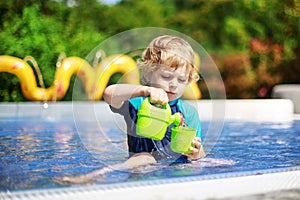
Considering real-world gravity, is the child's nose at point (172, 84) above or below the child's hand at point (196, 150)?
above

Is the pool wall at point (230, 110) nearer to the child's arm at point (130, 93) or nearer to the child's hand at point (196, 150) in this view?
the child's hand at point (196, 150)

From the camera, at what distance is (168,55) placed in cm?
381

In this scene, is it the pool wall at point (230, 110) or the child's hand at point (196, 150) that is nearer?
the child's hand at point (196, 150)

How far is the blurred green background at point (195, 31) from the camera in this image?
43.8 feet

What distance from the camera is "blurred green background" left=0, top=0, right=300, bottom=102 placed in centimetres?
1334

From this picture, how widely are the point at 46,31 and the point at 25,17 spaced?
608mm

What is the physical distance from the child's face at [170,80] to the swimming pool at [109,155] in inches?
20.7

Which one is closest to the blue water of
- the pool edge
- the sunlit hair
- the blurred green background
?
the pool edge

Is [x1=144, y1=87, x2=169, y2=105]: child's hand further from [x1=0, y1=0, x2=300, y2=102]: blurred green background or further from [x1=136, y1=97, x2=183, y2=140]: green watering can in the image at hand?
[x1=0, y1=0, x2=300, y2=102]: blurred green background

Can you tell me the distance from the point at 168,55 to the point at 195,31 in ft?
45.9

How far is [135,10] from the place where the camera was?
1859 cm

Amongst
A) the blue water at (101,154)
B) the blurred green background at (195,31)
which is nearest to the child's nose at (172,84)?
the blue water at (101,154)

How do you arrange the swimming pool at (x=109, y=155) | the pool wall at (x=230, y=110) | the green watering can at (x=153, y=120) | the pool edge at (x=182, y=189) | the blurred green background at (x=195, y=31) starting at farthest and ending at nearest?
1. the blurred green background at (x=195, y=31)
2. the pool wall at (x=230, y=110)
3. the green watering can at (x=153, y=120)
4. the swimming pool at (x=109, y=155)
5. the pool edge at (x=182, y=189)

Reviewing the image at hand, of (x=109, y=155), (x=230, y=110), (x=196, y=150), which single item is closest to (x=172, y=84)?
(x=196, y=150)
